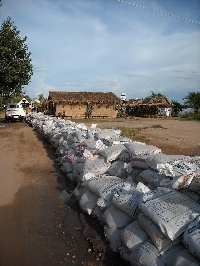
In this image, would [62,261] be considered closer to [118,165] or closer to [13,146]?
[118,165]

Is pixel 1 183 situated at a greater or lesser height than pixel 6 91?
lesser

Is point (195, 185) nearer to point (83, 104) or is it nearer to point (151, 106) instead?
point (83, 104)

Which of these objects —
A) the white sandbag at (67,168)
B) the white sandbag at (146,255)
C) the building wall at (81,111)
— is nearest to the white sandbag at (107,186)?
the white sandbag at (146,255)

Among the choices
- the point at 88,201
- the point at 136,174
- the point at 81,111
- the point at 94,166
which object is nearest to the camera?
the point at 88,201

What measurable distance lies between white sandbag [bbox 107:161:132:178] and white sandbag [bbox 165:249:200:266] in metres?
1.67

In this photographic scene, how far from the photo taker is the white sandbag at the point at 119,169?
3574 mm

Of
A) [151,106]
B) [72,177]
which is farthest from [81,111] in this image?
[72,177]

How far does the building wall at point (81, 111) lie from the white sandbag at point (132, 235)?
929 inches

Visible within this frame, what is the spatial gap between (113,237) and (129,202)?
0.38 metres

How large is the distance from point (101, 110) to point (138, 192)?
25.1m

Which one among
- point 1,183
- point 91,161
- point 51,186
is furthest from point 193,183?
point 1,183

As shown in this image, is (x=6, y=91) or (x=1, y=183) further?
(x=6, y=91)

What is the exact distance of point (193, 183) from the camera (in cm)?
225

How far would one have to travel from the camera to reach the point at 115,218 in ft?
8.37
